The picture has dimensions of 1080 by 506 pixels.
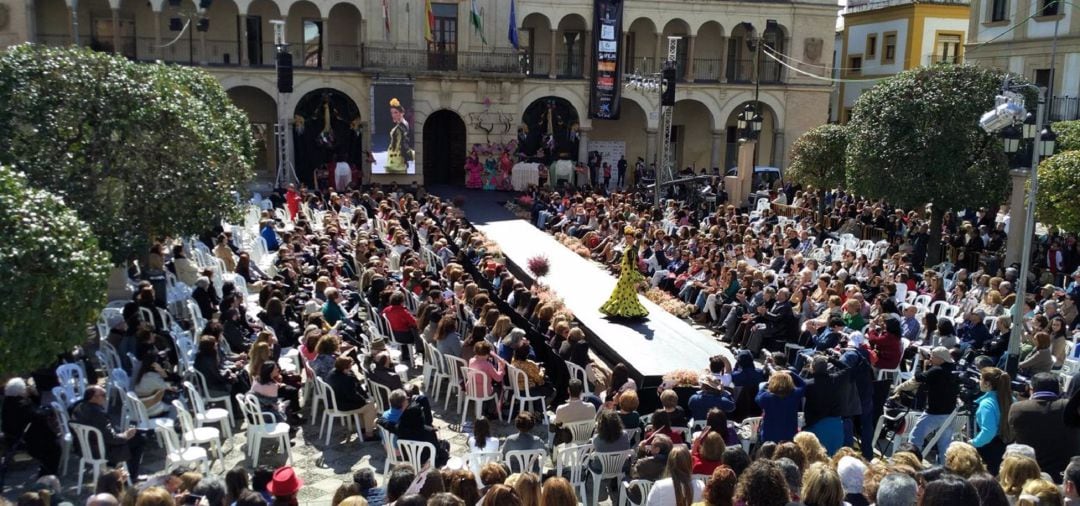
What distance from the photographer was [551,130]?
105 ft

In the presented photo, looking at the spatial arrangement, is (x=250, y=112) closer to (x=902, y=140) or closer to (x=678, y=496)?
(x=902, y=140)

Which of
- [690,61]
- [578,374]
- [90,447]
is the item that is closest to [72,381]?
[90,447]

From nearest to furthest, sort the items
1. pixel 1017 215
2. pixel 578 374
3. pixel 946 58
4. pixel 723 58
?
pixel 578 374, pixel 1017 215, pixel 723 58, pixel 946 58

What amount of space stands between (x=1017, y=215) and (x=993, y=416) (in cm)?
978

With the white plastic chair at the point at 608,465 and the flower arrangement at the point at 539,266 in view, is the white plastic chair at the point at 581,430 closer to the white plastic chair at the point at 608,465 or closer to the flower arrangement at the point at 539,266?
the white plastic chair at the point at 608,465

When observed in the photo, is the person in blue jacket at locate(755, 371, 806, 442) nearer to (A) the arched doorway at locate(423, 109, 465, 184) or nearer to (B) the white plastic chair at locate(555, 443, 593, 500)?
(B) the white plastic chair at locate(555, 443, 593, 500)

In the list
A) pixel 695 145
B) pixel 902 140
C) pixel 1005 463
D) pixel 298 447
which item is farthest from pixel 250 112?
pixel 1005 463

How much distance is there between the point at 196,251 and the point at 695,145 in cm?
2328

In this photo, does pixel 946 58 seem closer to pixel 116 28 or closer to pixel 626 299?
pixel 626 299

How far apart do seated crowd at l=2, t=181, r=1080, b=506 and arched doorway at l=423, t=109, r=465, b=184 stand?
16536 millimetres

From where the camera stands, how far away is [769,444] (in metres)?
6.16

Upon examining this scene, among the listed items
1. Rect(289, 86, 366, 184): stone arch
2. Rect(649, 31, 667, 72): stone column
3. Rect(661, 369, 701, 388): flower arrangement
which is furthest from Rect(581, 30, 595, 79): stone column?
Rect(661, 369, 701, 388): flower arrangement

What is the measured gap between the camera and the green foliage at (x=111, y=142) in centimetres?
1077

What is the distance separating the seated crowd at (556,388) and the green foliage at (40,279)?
2.03ft
